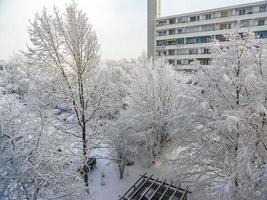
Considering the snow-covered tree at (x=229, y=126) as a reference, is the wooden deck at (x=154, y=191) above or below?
below

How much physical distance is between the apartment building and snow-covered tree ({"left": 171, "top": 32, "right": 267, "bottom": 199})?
66.1 feet

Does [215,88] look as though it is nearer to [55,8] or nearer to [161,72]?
[161,72]

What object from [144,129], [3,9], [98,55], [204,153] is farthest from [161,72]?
[3,9]

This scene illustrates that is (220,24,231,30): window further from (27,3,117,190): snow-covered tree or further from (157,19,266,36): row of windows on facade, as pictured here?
(27,3,117,190): snow-covered tree

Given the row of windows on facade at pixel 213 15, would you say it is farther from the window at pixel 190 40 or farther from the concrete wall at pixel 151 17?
the window at pixel 190 40

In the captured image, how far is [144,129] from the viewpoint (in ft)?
48.3

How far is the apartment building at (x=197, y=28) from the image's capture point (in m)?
28.0

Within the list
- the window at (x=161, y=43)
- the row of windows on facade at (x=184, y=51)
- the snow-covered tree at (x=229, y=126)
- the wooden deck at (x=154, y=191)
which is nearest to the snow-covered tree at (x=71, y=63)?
the wooden deck at (x=154, y=191)

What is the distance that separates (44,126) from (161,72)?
1004 cm

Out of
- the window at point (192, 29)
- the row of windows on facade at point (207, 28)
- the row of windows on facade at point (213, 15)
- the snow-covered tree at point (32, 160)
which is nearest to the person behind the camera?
the snow-covered tree at point (32, 160)

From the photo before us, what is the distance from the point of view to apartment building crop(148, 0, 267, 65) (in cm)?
2800

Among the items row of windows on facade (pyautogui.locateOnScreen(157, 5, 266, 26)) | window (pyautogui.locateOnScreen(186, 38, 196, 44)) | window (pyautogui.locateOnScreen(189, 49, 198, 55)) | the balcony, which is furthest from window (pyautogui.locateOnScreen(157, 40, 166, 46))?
window (pyautogui.locateOnScreen(189, 49, 198, 55))

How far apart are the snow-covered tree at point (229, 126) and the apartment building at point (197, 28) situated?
20161mm

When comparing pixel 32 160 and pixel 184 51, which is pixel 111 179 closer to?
pixel 32 160
